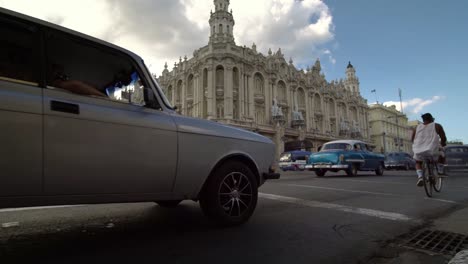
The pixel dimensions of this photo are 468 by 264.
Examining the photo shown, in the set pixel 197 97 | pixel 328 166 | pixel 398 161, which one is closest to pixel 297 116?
pixel 197 97

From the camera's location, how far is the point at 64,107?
91.5 inches

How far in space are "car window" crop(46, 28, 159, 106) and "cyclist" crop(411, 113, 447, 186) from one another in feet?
20.7

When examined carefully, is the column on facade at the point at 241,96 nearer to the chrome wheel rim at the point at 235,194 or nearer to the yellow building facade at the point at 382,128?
the chrome wheel rim at the point at 235,194

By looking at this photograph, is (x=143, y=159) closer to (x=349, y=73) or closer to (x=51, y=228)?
(x=51, y=228)

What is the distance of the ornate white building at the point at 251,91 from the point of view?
1526 inches

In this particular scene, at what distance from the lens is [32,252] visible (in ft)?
7.89

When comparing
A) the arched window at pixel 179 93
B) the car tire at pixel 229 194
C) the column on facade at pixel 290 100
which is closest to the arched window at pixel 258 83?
the column on facade at pixel 290 100

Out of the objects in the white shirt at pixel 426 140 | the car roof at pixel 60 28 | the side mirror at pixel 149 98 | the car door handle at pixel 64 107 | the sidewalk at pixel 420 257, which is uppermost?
the car roof at pixel 60 28

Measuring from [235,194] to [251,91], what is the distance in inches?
1509

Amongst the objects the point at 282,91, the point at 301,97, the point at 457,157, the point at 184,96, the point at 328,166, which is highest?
the point at 282,91

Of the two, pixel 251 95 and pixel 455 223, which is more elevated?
pixel 251 95

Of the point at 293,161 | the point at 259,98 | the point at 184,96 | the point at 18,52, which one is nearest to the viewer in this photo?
the point at 18,52

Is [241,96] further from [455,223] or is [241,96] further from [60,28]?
[60,28]

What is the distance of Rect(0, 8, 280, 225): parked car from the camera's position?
6.97ft
